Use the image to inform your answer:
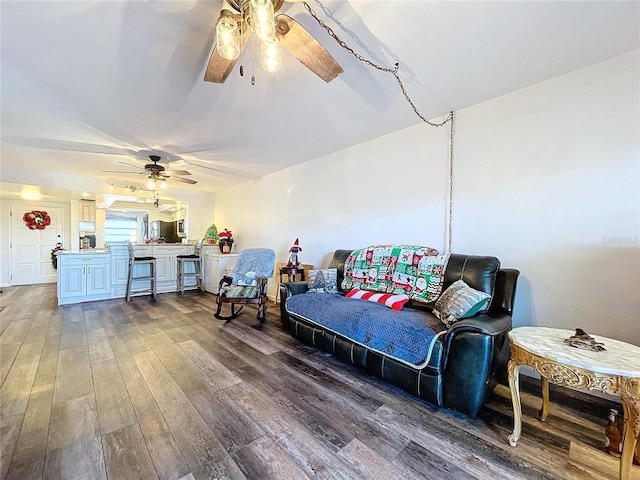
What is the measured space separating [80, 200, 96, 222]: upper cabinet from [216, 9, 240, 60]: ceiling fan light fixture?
7.11 m

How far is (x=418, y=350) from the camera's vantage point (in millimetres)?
1816

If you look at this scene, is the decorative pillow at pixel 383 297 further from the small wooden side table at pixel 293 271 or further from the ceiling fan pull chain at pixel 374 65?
the ceiling fan pull chain at pixel 374 65

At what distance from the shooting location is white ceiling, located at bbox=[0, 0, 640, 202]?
58.8 inches

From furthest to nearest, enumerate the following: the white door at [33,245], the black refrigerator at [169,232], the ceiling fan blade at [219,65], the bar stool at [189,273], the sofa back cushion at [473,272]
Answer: the black refrigerator at [169,232] < the white door at [33,245] < the bar stool at [189,273] < the sofa back cushion at [473,272] < the ceiling fan blade at [219,65]

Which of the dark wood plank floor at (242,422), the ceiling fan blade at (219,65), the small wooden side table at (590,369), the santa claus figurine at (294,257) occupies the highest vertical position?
the ceiling fan blade at (219,65)

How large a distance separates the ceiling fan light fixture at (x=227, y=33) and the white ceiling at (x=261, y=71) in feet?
1.03

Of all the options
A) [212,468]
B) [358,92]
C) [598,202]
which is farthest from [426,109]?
[212,468]

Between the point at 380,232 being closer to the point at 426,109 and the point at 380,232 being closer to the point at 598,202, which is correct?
the point at 426,109

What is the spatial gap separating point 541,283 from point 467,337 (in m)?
1.11

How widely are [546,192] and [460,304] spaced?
3.97ft

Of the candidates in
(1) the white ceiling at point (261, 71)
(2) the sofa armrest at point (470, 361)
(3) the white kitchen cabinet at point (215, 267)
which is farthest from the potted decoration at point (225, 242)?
(2) the sofa armrest at point (470, 361)

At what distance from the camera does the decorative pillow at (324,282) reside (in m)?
3.11

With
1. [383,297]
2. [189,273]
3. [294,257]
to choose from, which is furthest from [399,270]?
[189,273]

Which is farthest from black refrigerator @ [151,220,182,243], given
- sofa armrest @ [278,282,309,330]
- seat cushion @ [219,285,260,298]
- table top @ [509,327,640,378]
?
table top @ [509,327,640,378]
